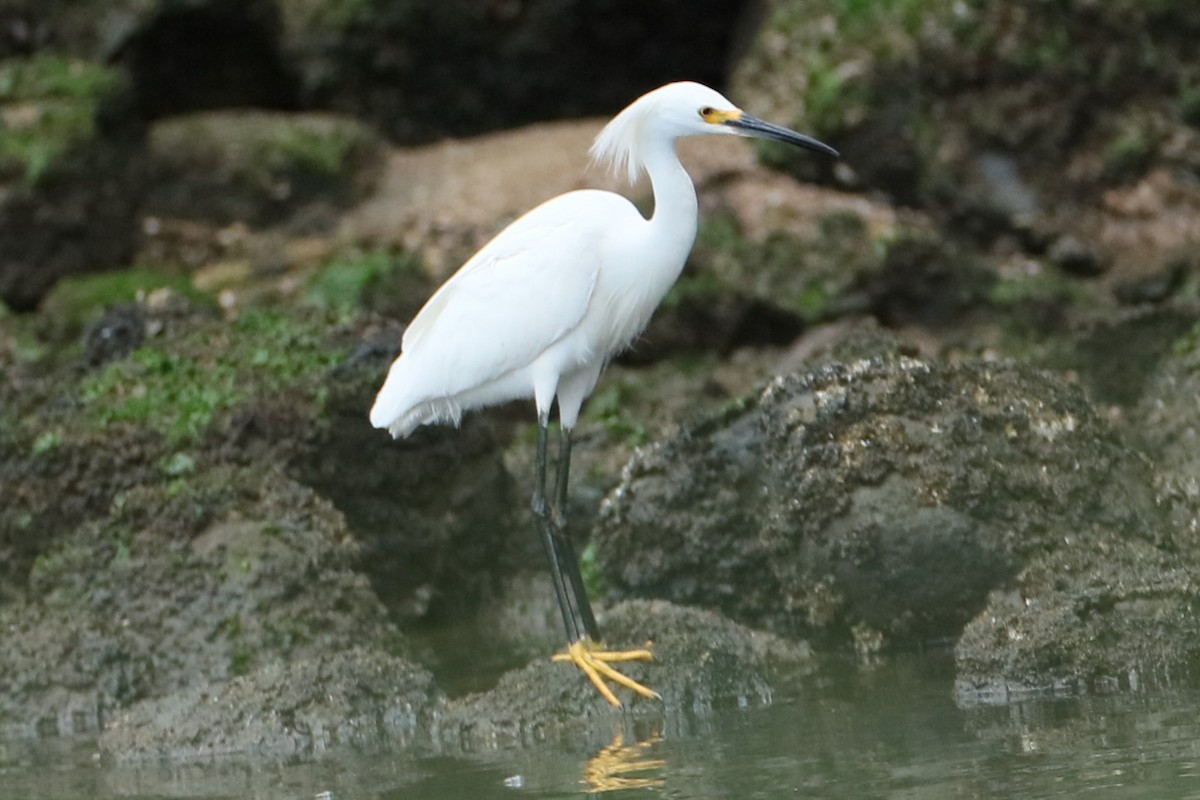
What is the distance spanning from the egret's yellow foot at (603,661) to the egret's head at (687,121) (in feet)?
6.52

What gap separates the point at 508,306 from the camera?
7.14 m

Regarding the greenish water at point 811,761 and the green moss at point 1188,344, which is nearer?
the greenish water at point 811,761

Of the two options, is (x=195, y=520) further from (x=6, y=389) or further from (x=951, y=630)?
(x=951, y=630)

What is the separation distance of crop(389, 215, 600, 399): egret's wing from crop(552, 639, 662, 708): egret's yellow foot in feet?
4.10

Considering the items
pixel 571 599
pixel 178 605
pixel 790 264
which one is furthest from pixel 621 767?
pixel 790 264

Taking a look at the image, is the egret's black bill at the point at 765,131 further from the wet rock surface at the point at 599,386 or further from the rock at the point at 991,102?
the rock at the point at 991,102

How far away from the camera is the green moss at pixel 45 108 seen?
12133mm

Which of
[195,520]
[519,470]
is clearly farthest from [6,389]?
Result: [519,470]

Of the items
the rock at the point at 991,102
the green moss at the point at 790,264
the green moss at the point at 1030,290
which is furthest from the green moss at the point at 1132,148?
the green moss at the point at 790,264

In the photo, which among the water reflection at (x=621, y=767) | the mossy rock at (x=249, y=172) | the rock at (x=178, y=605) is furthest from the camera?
the mossy rock at (x=249, y=172)

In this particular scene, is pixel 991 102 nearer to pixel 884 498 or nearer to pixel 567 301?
pixel 884 498

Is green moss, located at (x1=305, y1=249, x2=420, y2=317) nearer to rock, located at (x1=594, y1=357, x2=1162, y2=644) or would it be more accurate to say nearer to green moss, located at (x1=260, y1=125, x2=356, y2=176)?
green moss, located at (x1=260, y1=125, x2=356, y2=176)

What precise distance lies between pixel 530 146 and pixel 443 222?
122 centimetres

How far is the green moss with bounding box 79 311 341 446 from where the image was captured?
8.55 m
